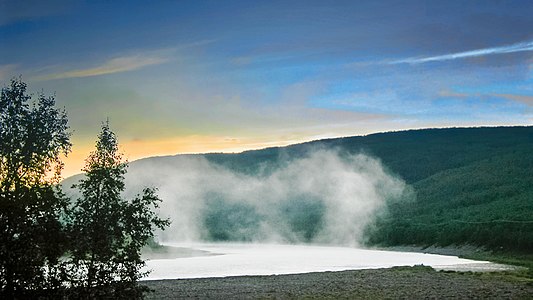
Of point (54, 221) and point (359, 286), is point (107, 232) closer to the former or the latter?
point (54, 221)

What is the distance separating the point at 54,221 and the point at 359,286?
107 ft

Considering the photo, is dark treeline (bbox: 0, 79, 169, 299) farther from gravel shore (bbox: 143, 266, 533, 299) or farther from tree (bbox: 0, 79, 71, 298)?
gravel shore (bbox: 143, 266, 533, 299)

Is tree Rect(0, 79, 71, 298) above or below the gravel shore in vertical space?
above

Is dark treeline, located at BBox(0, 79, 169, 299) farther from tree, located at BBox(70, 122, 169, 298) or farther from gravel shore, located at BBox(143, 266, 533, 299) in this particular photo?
gravel shore, located at BBox(143, 266, 533, 299)

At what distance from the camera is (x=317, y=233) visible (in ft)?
614

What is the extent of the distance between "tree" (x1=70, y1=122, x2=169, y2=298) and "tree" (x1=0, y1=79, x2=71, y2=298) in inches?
37.9

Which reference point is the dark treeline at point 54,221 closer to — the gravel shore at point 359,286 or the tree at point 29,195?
the tree at point 29,195

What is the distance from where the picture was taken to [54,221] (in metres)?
24.0

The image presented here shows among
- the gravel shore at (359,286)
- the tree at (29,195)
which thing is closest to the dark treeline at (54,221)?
→ the tree at (29,195)

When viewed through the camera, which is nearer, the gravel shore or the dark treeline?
the dark treeline

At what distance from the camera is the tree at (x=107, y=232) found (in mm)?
24531

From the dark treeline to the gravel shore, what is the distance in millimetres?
20791

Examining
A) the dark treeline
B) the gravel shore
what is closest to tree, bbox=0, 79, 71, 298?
the dark treeline

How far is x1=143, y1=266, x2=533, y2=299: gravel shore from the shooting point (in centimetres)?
4441
